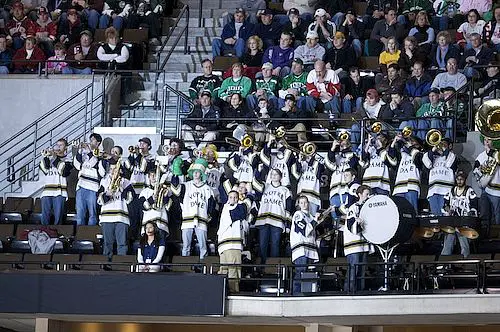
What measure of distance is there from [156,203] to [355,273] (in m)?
3.15

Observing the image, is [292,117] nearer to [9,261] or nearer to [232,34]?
[232,34]

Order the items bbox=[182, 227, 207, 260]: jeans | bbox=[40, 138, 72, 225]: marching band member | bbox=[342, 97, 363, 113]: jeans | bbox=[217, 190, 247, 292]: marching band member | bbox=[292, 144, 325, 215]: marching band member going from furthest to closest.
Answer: bbox=[342, 97, 363, 113]: jeans < bbox=[40, 138, 72, 225]: marching band member < bbox=[292, 144, 325, 215]: marching band member < bbox=[182, 227, 207, 260]: jeans < bbox=[217, 190, 247, 292]: marching band member

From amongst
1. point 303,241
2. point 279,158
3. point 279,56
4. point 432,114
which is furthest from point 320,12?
point 303,241

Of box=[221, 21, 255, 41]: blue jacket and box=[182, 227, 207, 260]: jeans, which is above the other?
box=[221, 21, 255, 41]: blue jacket

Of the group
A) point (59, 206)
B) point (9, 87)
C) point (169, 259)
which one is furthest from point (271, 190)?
point (9, 87)

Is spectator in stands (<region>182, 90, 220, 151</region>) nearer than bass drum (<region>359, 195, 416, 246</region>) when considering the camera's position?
Answer: No

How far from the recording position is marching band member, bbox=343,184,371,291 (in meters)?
17.5

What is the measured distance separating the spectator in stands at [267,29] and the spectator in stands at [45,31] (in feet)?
10.7

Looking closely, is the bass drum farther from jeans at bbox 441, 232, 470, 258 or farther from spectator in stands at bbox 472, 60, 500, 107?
spectator in stands at bbox 472, 60, 500, 107

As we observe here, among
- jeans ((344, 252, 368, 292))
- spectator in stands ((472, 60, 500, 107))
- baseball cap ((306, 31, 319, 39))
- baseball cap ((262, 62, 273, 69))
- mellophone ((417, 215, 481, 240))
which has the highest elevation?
baseball cap ((306, 31, 319, 39))

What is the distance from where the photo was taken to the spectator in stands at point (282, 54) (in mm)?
21889

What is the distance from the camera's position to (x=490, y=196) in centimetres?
1867

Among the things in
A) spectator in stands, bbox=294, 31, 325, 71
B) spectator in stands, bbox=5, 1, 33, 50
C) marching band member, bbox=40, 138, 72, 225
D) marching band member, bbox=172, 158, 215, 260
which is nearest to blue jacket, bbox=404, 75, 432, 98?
spectator in stands, bbox=294, 31, 325, 71

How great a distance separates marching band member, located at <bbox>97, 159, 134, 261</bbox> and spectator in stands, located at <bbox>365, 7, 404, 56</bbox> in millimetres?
4446
